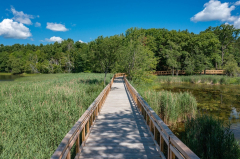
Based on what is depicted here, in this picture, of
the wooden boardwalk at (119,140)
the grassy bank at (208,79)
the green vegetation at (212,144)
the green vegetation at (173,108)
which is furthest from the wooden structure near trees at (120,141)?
the grassy bank at (208,79)

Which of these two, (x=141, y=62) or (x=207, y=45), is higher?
(x=207, y=45)

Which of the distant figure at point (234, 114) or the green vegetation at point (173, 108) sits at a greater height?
the green vegetation at point (173, 108)

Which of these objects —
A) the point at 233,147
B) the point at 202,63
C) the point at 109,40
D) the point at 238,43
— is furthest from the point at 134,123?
the point at 238,43

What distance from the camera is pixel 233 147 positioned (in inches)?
199

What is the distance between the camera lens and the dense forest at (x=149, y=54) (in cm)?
1731

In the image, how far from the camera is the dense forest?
17.3 metres

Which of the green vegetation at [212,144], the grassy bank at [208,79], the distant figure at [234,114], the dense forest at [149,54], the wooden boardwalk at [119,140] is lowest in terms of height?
the distant figure at [234,114]

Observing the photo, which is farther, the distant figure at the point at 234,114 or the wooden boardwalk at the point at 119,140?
the distant figure at the point at 234,114

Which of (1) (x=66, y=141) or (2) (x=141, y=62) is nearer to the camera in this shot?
(1) (x=66, y=141)

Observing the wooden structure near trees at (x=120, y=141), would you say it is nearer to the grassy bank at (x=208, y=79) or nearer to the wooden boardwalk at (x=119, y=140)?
the wooden boardwalk at (x=119, y=140)

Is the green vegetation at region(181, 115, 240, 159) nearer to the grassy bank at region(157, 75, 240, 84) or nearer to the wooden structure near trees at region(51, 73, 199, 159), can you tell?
the wooden structure near trees at region(51, 73, 199, 159)

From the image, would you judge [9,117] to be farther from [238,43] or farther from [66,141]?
[238,43]

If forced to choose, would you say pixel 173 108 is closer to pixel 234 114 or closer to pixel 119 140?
pixel 119 140

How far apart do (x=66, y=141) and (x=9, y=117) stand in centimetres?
529
